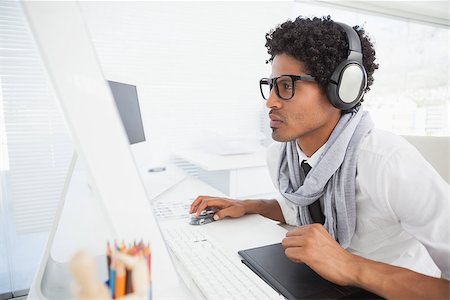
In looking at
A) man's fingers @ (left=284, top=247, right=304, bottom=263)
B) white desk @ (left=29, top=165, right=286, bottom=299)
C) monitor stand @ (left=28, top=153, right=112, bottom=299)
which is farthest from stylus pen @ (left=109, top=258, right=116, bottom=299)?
man's fingers @ (left=284, top=247, right=304, bottom=263)

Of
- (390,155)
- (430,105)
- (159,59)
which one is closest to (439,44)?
(430,105)

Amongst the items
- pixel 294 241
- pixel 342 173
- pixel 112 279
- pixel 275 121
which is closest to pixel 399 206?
pixel 342 173

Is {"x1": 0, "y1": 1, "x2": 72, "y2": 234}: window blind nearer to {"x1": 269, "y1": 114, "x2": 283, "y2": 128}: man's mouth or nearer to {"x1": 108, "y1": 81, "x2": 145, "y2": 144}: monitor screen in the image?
{"x1": 108, "y1": 81, "x2": 145, "y2": 144}: monitor screen

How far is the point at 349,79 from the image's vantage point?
802mm

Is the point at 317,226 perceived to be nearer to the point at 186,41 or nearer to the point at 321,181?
the point at 321,181

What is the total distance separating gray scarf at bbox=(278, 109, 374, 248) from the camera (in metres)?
0.79

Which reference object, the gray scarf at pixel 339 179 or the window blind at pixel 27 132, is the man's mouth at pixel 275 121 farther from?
the window blind at pixel 27 132

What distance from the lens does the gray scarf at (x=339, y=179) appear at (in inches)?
31.0

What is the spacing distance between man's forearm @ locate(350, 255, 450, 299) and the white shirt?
5.1 inches

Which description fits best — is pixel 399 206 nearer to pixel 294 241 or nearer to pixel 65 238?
pixel 294 241

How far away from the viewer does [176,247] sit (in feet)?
2.29

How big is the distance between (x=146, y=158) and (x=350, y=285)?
3.23 feet

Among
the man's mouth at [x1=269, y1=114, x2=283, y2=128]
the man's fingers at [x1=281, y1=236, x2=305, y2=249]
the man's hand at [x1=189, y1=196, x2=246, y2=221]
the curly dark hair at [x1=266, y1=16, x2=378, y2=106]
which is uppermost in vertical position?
the curly dark hair at [x1=266, y1=16, x2=378, y2=106]

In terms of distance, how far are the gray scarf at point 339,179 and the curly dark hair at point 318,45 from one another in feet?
0.48
